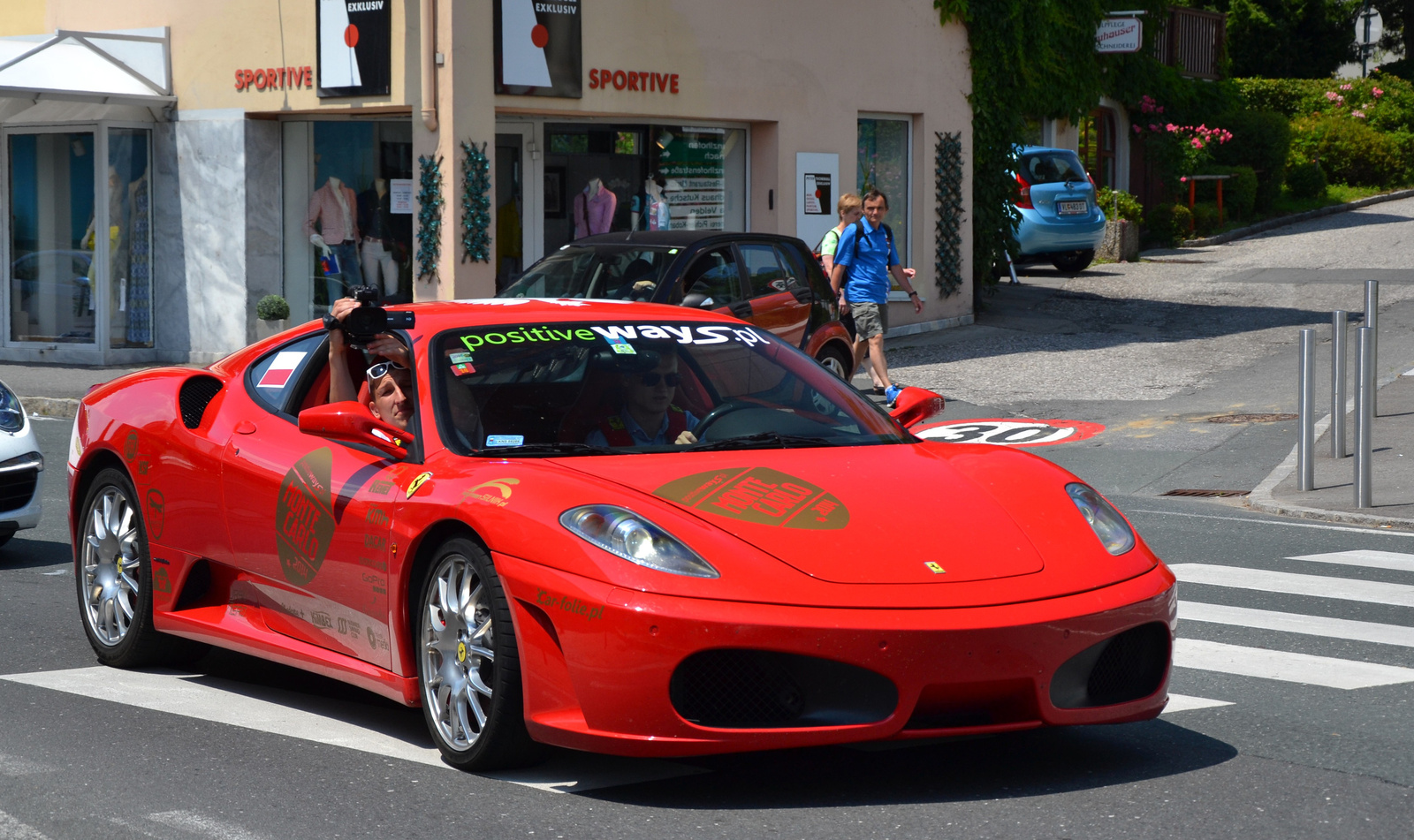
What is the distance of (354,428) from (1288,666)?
3588 millimetres

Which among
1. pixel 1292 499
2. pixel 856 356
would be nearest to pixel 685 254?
pixel 856 356

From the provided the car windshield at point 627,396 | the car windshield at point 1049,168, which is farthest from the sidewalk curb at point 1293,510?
the car windshield at point 1049,168

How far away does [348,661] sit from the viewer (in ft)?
17.9

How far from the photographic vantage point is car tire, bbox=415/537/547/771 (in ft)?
15.5

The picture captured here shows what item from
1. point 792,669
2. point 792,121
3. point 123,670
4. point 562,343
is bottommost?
point 123,670

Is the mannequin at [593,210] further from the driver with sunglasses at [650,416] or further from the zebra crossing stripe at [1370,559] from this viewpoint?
the driver with sunglasses at [650,416]

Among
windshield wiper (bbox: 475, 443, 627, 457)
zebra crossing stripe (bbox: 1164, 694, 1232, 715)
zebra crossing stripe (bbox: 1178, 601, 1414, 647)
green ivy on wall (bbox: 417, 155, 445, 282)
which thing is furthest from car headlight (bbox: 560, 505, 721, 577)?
green ivy on wall (bbox: 417, 155, 445, 282)

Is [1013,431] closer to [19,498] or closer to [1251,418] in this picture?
[1251,418]

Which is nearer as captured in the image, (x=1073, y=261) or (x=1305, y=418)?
(x=1305, y=418)

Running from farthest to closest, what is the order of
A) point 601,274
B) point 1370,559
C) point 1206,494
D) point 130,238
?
point 130,238 < point 601,274 < point 1206,494 < point 1370,559

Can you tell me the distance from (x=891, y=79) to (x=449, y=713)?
18.1 metres

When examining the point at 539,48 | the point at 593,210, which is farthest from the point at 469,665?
the point at 593,210

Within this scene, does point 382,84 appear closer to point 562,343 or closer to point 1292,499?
point 1292,499

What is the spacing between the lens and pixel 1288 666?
6.57m
